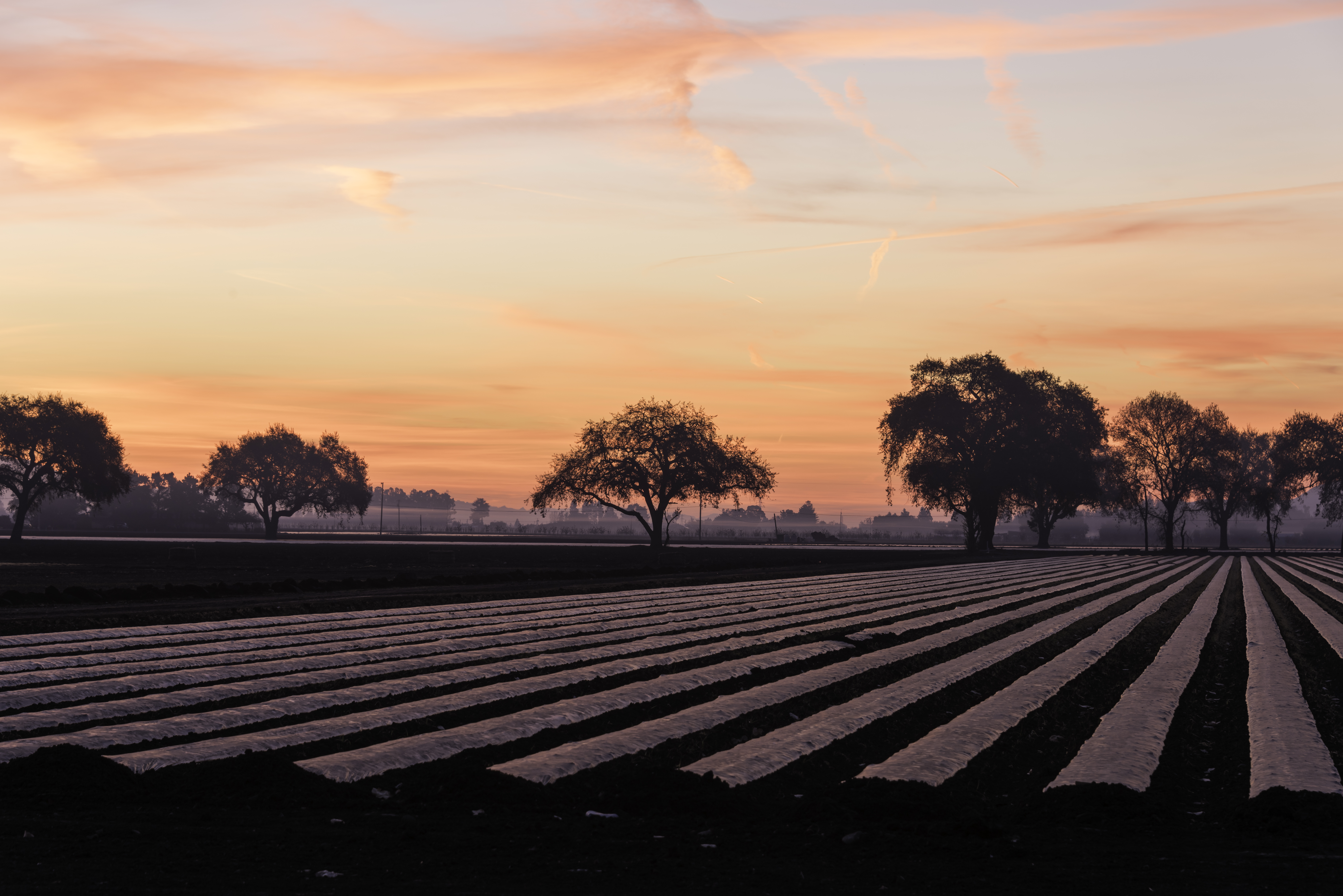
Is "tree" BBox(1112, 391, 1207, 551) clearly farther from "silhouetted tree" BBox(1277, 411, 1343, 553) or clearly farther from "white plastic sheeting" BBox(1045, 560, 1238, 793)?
"white plastic sheeting" BBox(1045, 560, 1238, 793)

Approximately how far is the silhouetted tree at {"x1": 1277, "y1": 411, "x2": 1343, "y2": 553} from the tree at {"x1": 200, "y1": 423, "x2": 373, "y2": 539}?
8188 cm

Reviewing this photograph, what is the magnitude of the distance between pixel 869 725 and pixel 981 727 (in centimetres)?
96

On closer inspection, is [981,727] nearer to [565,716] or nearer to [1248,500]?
[565,716]

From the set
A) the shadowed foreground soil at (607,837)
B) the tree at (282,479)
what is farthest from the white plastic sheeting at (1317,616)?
the tree at (282,479)

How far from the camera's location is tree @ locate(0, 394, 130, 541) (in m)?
67.1

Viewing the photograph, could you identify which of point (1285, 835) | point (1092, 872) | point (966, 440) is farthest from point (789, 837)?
point (966, 440)

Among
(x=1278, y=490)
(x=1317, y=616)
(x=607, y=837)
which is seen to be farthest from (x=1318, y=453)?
(x=607, y=837)

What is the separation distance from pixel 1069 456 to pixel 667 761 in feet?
202

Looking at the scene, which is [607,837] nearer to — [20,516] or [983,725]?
[983,725]

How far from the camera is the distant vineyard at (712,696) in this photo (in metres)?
7.89

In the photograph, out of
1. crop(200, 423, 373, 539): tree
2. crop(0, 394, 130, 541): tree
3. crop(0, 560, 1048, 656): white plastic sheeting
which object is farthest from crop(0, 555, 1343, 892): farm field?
crop(200, 423, 373, 539): tree

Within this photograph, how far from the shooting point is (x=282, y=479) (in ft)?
346

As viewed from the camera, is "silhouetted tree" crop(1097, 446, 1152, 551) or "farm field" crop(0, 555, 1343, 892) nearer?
"farm field" crop(0, 555, 1343, 892)

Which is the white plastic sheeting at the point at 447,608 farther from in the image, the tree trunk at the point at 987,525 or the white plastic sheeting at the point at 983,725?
the tree trunk at the point at 987,525
